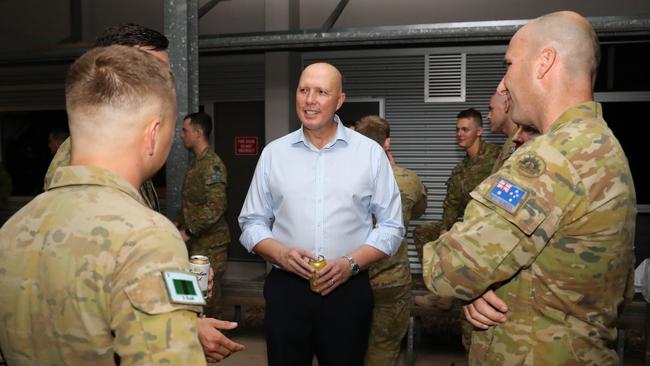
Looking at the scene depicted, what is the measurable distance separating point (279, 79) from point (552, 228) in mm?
5759

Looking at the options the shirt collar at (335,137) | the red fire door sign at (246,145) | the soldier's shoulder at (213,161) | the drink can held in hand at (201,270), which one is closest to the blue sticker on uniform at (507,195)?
the drink can held in hand at (201,270)

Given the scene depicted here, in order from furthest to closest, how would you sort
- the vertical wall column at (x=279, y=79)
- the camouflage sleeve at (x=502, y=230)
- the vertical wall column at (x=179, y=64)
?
the vertical wall column at (x=279, y=79) < the vertical wall column at (x=179, y=64) < the camouflage sleeve at (x=502, y=230)

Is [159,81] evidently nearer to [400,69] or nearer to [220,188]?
[220,188]

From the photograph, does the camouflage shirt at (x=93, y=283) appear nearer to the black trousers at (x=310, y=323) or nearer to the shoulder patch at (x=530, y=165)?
the shoulder patch at (x=530, y=165)

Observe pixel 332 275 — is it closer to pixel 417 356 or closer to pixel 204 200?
pixel 204 200

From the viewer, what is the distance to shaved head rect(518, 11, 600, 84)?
153 cm

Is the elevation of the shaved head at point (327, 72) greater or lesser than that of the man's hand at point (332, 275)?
greater

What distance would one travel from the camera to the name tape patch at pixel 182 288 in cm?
102

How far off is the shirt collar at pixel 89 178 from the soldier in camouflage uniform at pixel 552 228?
34.2 inches

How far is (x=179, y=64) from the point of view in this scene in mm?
3029

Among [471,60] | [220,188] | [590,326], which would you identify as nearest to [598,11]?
[471,60]

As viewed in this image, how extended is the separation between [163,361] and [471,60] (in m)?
6.34

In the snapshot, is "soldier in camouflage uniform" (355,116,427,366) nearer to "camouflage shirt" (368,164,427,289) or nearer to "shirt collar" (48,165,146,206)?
A: "camouflage shirt" (368,164,427,289)

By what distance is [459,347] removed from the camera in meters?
5.15
